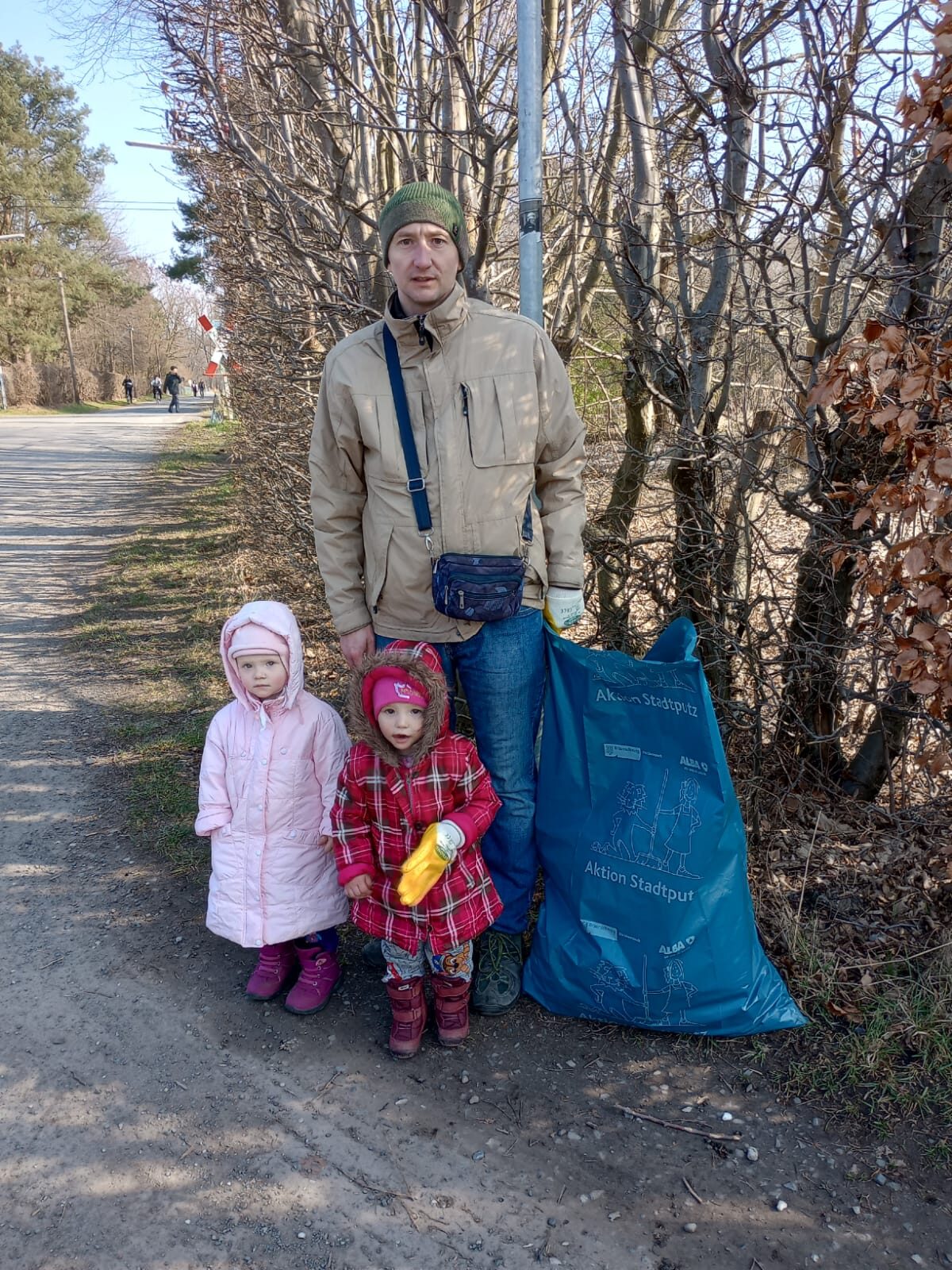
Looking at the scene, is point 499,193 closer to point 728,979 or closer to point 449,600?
point 449,600

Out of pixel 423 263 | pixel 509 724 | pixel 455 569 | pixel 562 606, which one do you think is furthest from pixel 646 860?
pixel 423 263

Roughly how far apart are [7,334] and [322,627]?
39.1 m

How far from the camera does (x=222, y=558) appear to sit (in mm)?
7906

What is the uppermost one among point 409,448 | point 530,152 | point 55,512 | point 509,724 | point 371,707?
point 530,152

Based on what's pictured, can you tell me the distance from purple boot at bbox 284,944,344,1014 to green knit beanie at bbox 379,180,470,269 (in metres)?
1.92

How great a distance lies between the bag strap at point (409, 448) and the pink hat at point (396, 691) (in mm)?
385

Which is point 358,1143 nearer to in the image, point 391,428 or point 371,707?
point 371,707

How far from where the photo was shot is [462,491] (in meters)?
2.30

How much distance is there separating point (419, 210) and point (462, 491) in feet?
2.23

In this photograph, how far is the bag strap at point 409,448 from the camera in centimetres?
230

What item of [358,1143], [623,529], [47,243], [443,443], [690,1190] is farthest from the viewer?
[47,243]

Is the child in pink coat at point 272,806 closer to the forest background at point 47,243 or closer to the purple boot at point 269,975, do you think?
the purple boot at point 269,975

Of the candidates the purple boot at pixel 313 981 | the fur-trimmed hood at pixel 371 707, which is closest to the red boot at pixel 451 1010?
the purple boot at pixel 313 981

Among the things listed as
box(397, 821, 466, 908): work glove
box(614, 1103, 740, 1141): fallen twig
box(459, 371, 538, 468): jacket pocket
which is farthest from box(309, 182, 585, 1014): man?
box(614, 1103, 740, 1141): fallen twig
